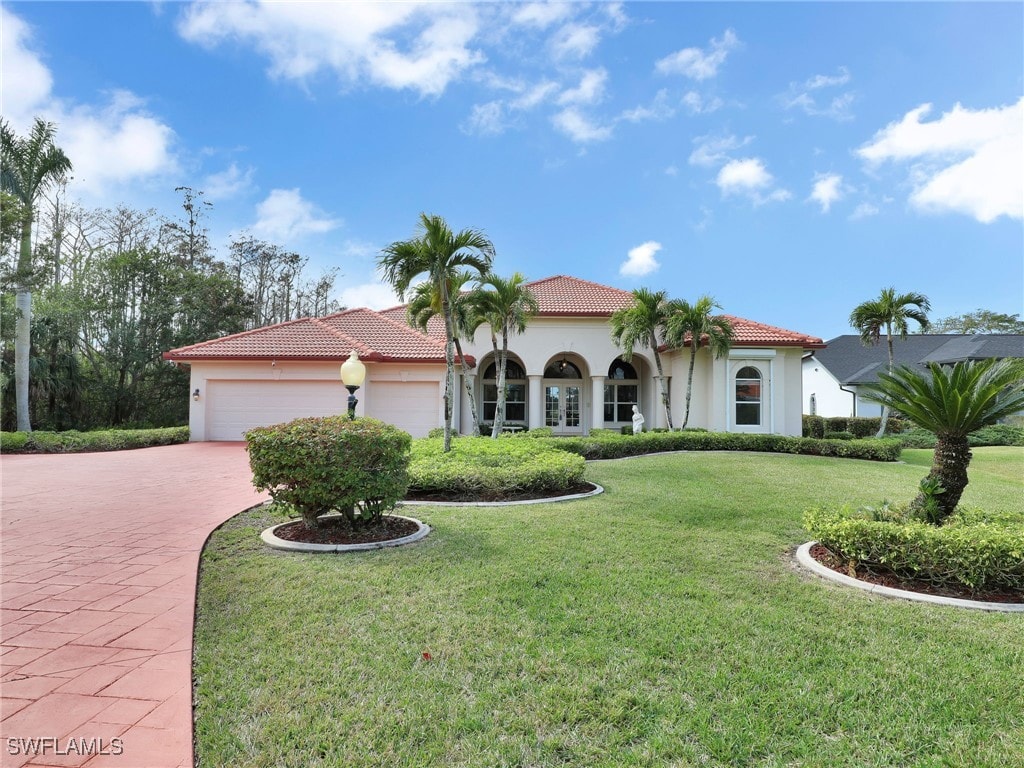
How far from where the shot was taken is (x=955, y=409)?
5316mm

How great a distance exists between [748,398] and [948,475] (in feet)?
43.6

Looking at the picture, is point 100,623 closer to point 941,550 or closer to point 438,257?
point 941,550

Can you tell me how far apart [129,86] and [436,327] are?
12042mm

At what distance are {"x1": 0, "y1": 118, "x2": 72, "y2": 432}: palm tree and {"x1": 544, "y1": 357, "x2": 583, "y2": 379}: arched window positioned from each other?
18.8 m

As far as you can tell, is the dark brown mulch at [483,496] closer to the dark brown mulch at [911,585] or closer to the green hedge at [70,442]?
the dark brown mulch at [911,585]

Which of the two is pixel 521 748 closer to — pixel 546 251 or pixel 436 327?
pixel 436 327

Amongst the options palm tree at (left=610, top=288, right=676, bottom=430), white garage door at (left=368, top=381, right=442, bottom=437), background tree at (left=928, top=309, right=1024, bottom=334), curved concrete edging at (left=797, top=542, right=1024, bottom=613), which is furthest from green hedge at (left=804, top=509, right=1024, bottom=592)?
background tree at (left=928, top=309, right=1024, bottom=334)

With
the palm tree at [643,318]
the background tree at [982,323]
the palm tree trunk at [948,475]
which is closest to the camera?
the palm tree trunk at [948,475]

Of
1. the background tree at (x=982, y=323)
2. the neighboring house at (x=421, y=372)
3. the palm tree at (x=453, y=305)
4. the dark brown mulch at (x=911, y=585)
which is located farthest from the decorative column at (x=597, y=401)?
the background tree at (x=982, y=323)

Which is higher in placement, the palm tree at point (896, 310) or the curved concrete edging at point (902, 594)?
the palm tree at point (896, 310)

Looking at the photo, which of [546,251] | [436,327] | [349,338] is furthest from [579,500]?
[546,251]

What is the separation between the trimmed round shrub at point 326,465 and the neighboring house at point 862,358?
28.9 meters

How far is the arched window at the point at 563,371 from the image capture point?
22.5 meters

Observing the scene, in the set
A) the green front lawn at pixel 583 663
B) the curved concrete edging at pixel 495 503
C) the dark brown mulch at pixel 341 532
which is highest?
the dark brown mulch at pixel 341 532
